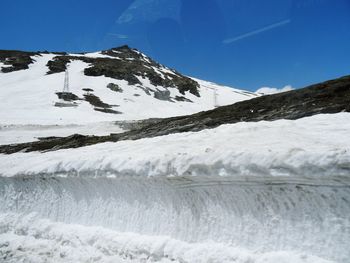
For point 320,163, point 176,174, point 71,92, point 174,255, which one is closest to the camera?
point 320,163

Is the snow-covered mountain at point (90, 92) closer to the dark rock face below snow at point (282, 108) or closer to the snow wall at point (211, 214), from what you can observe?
the dark rock face below snow at point (282, 108)

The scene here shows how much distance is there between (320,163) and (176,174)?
313cm

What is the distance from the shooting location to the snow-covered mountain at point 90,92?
179 ft

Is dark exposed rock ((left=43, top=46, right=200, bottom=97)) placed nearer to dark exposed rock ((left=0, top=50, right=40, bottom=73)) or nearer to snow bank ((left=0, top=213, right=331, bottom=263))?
dark exposed rock ((left=0, top=50, right=40, bottom=73))

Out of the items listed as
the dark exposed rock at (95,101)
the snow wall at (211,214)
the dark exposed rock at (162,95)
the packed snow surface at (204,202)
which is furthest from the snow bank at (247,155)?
the dark exposed rock at (162,95)

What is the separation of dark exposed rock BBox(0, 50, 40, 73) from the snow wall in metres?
90.8

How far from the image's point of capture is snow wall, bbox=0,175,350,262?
5934mm

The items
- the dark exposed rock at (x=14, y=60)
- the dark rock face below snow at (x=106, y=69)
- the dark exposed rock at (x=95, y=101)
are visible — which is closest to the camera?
the dark exposed rock at (x=95, y=101)

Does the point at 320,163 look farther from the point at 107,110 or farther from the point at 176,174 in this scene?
the point at 107,110

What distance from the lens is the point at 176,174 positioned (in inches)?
313

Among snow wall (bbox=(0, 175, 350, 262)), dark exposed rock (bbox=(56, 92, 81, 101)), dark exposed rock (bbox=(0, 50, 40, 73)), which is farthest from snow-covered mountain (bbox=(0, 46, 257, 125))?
snow wall (bbox=(0, 175, 350, 262))

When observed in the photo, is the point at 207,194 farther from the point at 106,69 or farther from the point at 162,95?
the point at 106,69

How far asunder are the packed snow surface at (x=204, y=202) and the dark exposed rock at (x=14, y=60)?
3551 inches

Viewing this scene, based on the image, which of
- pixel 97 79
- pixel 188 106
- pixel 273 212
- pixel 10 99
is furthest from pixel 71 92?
pixel 273 212
